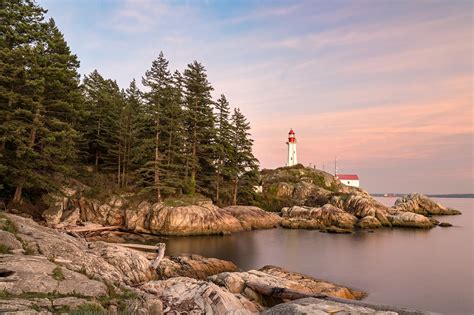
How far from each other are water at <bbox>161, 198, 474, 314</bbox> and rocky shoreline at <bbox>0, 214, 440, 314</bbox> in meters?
3.31

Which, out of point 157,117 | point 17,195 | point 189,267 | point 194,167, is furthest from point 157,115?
point 189,267

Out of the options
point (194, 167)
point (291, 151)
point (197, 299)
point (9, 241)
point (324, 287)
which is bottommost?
point (324, 287)

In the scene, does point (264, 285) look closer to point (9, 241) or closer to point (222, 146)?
point (9, 241)

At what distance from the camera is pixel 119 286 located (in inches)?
381

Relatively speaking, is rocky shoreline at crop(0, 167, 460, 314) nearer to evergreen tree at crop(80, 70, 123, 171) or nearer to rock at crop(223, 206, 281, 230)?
rock at crop(223, 206, 281, 230)

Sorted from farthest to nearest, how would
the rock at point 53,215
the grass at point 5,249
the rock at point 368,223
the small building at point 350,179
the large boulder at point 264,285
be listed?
the small building at point 350,179 → the rock at point 368,223 → the rock at point 53,215 → the large boulder at point 264,285 → the grass at point 5,249

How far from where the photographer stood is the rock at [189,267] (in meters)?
16.4

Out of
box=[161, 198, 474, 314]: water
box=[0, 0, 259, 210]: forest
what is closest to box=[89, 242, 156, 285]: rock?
box=[161, 198, 474, 314]: water

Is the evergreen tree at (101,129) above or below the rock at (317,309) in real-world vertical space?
above

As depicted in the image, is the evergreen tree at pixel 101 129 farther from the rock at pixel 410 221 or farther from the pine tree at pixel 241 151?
the rock at pixel 410 221

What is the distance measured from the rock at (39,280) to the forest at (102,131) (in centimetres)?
1779

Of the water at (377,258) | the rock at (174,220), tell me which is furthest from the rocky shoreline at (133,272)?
the water at (377,258)

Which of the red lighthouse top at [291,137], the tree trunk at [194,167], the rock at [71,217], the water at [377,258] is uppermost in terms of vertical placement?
the red lighthouse top at [291,137]

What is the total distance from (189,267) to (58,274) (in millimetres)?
9489
